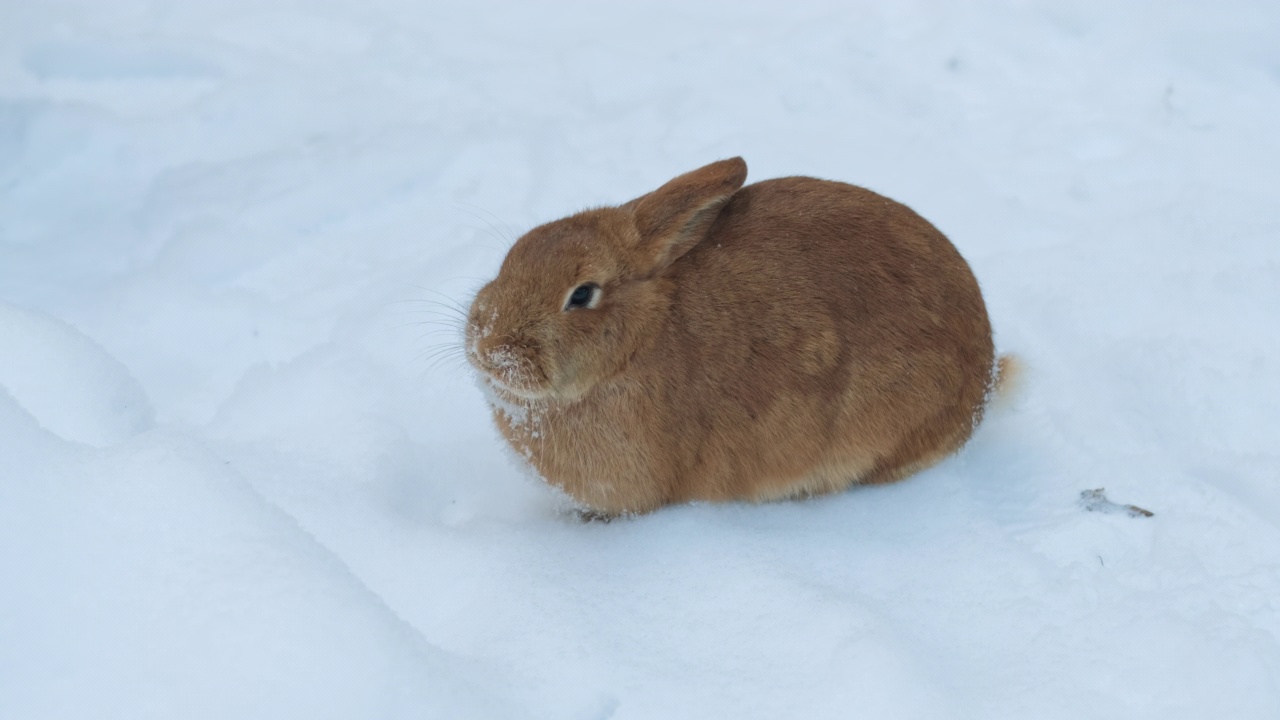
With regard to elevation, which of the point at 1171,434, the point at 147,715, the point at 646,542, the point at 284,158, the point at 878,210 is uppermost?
the point at 284,158

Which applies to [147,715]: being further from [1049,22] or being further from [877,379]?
[1049,22]

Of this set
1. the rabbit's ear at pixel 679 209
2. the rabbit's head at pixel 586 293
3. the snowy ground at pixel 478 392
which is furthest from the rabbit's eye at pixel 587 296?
the snowy ground at pixel 478 392

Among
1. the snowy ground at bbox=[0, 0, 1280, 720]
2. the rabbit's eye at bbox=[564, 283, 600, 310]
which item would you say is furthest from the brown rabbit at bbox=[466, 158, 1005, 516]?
the snowy ground at bbox=[0, 0, 1280, 720]

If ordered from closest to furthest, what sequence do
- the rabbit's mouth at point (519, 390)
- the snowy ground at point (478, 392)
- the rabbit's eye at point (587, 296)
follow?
the snowy ground at point (478, 392), the rabbit's mouth at point (519, 390), the rabbit's eye at point (587, 296)

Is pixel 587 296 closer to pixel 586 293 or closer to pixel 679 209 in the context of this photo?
pixel 586 293

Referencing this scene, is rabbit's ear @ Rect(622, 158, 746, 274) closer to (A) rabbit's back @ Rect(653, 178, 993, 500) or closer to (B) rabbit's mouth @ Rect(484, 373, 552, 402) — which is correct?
(A) rabbit's back @ Rect(653, 178, 993, 500)

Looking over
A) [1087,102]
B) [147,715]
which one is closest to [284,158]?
[147,715]

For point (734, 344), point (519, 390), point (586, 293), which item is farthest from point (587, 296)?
A: point (734, 344)

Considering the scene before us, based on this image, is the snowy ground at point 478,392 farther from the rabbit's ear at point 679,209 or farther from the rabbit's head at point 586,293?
the rabbit's ear at point 679,209
